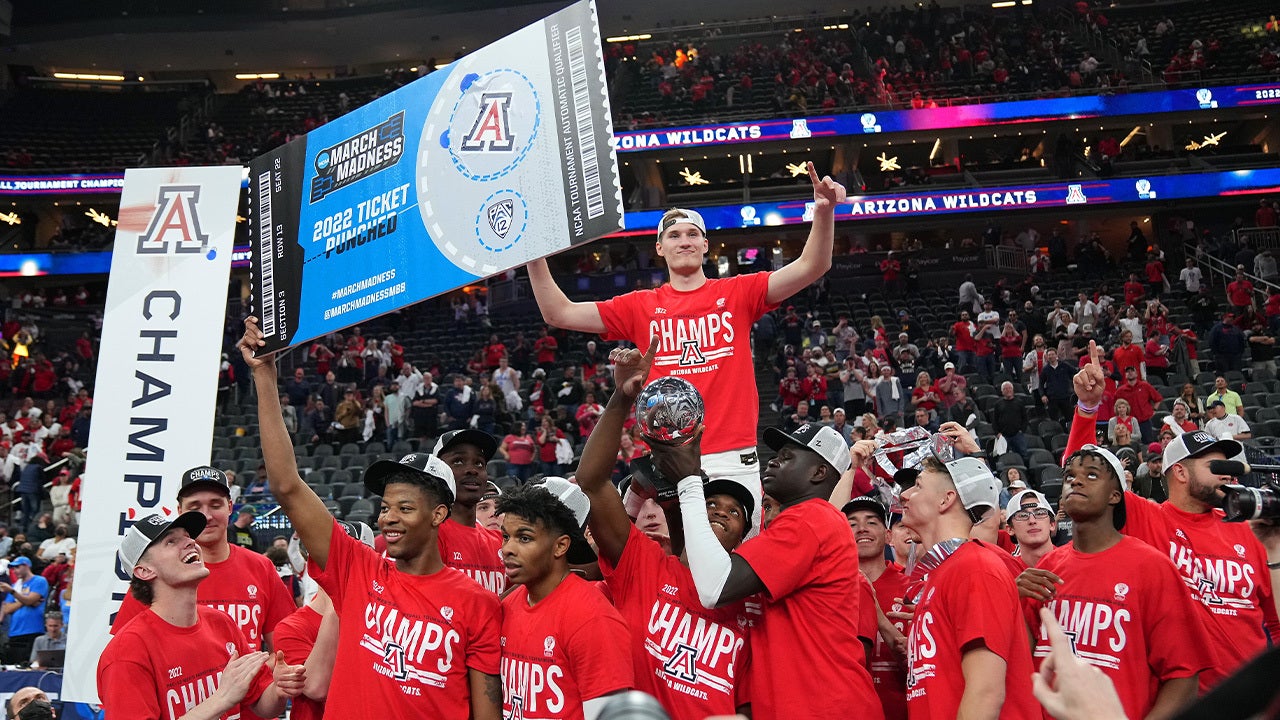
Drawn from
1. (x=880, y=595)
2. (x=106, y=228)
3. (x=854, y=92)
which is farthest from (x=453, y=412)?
(x=106, y=228)

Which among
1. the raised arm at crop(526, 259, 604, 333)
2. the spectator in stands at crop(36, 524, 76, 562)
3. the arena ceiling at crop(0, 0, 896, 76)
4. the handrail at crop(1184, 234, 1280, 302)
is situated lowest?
the raised arm at crop(526, 259, 604, 333)

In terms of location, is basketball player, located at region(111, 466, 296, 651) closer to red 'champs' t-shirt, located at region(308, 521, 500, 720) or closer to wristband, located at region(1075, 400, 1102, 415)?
red 'champs' t-shirt, located at region(308, 521, 500, 720)

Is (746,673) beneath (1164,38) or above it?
beneath

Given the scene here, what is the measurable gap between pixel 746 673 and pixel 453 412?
41.2 feet

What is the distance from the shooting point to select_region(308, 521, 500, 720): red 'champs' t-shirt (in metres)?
3.60

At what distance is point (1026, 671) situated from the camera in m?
3.51

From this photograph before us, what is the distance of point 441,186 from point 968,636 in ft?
8.38

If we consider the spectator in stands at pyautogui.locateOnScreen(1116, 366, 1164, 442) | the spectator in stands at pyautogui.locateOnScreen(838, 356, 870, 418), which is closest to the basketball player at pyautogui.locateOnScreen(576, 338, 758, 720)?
the spectator in stands at pyautogui.locateOnScreen(1116, 366, 1164, 442)

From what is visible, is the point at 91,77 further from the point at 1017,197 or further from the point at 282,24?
the point at 1017,197

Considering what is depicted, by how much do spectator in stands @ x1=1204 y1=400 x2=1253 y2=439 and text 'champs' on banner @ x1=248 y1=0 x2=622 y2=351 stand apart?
1030 centimetres

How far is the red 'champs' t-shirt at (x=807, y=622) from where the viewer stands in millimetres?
3510

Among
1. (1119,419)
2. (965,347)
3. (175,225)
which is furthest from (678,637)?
(965,347)

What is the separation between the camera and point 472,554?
4.62m

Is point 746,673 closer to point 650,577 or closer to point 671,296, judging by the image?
point 650,577
